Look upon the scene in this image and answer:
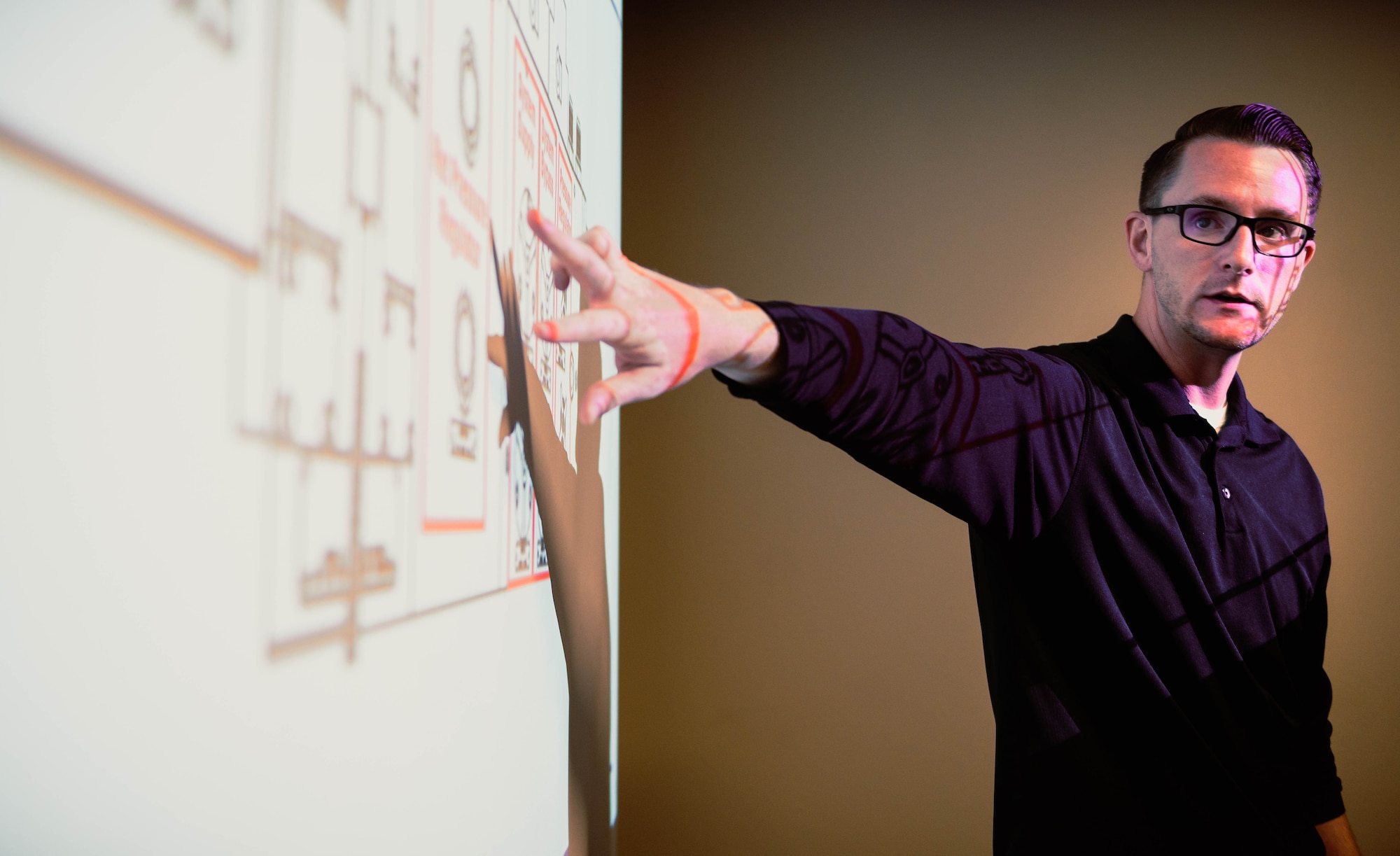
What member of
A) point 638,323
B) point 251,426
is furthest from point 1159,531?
point 251,426

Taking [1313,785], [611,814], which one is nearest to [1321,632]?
[1313,785]

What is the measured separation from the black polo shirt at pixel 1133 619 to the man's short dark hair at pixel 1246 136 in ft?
0.82

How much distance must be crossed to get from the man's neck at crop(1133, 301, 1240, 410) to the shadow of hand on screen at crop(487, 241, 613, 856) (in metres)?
0.82

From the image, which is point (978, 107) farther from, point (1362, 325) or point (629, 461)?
point (629, 461)

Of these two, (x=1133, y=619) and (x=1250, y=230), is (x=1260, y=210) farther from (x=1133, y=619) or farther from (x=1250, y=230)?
(x=1133, y=619)

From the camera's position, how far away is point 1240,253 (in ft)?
3.90

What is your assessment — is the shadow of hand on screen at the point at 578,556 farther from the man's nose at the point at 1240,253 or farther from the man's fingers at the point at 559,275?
the man's nose at the point at 1240,253

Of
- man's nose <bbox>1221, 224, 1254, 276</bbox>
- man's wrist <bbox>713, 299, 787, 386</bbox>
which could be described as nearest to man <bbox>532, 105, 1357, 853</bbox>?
man's nose <bbox>1221, 224, 1254, 276</bbox>

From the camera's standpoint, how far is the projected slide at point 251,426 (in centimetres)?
19

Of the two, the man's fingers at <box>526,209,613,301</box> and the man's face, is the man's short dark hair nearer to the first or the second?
the man's face

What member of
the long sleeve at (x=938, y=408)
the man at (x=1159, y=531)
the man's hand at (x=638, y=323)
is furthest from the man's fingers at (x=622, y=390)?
the man at (x=1159, y=531)

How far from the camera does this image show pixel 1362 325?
7.47ft

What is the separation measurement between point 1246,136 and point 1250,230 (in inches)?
5.8

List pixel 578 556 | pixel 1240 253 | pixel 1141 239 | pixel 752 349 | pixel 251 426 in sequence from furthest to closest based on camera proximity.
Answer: pixel 1141 239
pixel 1240 253
pixel 578 556
pixel 752 349
pixel 251 426
